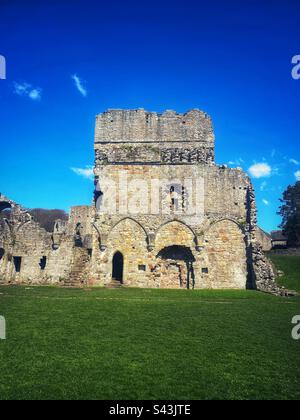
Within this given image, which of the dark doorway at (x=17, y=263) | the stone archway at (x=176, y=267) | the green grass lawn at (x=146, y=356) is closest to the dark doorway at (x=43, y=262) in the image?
the dark doorway at (x=17, y=263)

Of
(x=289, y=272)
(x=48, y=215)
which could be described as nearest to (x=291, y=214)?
(x=289, y=272)

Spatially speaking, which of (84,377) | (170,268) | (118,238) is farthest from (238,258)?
(84,377)

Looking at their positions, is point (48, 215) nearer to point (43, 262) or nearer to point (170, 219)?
point (43, 262)

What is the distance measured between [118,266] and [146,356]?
17.1m

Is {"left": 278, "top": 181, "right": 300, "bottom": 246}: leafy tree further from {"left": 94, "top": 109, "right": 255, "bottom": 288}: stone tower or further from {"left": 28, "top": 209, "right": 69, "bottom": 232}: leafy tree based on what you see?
{"left": 28, "top": 209, "right": 69, "bottom": 232}: leafy tree

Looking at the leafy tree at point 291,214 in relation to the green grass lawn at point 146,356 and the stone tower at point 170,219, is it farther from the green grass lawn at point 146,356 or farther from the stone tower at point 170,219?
the green grass lawn at point 146,356

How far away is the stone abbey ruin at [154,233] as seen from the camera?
70.2 ft

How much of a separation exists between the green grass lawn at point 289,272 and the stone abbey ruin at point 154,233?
1.38 m

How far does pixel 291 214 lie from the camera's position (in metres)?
39.5

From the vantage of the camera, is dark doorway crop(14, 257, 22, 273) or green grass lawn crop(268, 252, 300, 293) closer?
green grass lawn crop(268, 252, 300, 293)

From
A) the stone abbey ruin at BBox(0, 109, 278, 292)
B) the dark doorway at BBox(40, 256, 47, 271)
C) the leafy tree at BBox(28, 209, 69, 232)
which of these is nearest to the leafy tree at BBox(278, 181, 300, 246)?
the stone abbey ruin at BBox(0, 109, 278, 292)

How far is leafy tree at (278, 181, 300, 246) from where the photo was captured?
36344 mm

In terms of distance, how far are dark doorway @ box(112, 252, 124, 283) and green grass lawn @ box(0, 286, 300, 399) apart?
40.0ft
